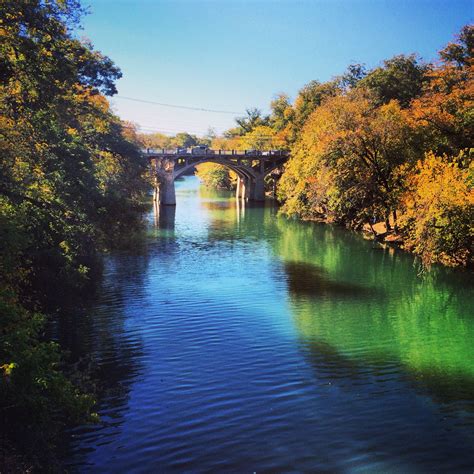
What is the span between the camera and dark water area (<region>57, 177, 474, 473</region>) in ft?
34.7

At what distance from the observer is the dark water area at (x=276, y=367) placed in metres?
10.6

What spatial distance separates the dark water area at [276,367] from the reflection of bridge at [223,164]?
37.5 m

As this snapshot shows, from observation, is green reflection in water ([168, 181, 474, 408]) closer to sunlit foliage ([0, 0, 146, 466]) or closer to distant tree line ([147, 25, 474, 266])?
distant tree line ([147, 25, 474, 266])

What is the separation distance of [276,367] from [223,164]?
6310cm

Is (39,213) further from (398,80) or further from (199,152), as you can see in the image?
(199,152)

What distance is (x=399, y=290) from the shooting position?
→ 25359mm

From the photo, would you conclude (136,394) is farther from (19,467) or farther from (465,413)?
(465,413)

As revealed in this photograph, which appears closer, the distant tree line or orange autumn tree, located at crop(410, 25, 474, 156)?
the distant tree line

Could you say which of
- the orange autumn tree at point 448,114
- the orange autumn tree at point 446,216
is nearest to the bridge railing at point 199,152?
the orange autumn tree at point 448,114

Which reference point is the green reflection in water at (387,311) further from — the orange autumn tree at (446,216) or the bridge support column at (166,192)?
the bridge support column at (166,192)

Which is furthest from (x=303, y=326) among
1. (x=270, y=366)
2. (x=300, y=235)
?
(x=300, y=235)

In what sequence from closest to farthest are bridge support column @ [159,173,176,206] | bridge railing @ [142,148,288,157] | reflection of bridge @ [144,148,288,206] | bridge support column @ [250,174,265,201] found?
bridge support column @ [159,173,176,206] < reflection of bridge @ [144,148,288,206] < bridge railing @ [142,148,288,157] < bridge support column @ [250,174,265,201]

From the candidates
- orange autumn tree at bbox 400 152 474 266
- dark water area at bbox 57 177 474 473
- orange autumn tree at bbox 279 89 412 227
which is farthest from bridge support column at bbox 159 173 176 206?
orange autumn tree at bbox 400 152 474 266

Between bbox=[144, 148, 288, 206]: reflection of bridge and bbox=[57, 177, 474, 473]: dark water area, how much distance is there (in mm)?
37512
